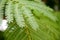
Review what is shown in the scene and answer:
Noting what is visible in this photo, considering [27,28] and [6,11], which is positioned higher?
[6,11]

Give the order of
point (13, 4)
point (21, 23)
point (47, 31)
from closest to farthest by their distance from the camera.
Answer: point (21, 23), point (13, 4), point (47, 31)

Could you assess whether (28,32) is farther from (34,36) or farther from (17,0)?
(17,0)

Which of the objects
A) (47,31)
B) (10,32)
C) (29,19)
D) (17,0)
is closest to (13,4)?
(17,0)

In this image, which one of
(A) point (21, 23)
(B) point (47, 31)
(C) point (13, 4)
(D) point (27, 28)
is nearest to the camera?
(A) point (21, 23)

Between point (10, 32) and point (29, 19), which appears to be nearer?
point (29, 19)

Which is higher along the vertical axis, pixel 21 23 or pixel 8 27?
pixel 21 23

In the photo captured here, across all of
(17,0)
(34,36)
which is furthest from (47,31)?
(17,0)

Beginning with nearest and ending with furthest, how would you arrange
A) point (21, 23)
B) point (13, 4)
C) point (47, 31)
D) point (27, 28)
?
1. point (21, 23)
2. point (13, 4)
3. point (27, 28)
4. point (47, 31)

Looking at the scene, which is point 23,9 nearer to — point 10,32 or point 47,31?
point 10,32

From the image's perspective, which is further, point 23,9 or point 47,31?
point 47,31
